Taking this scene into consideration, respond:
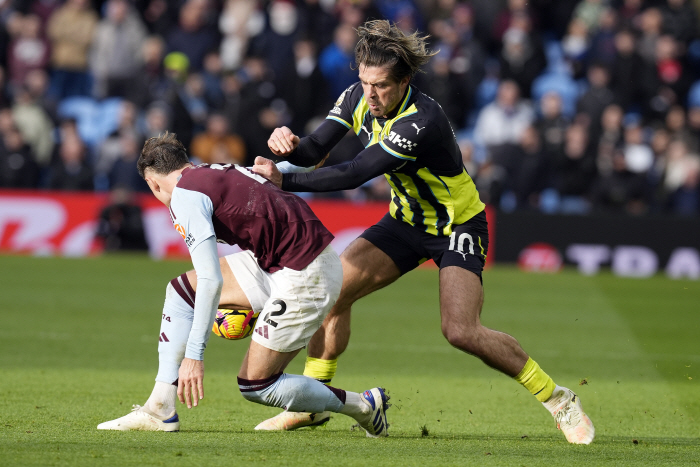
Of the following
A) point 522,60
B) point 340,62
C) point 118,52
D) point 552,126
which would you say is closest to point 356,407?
point 552,126

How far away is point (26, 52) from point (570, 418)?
13962 millimetres

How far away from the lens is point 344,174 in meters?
5.44

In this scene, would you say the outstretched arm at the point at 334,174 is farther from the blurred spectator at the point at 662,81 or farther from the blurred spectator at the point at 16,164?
the blurred spectator at the point at 662,81

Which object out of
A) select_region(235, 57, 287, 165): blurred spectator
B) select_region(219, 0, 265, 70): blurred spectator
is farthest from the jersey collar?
select_region(219, 0, 265, 70): blurred spectator

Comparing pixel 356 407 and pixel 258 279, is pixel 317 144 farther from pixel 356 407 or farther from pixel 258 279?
pixel 356 407

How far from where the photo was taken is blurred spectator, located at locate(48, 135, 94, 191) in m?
16.0

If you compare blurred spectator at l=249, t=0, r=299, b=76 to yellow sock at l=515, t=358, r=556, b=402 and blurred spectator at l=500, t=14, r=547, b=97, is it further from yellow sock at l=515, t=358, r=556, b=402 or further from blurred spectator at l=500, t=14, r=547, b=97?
yellow sock at l=515, t=358, r=556, b=402

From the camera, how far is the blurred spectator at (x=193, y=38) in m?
17.4

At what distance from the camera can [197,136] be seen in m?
16.1

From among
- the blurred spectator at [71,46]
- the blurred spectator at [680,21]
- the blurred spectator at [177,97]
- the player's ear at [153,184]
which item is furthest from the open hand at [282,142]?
the blurred spectator at [680,21]

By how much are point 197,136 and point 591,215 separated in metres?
6.18

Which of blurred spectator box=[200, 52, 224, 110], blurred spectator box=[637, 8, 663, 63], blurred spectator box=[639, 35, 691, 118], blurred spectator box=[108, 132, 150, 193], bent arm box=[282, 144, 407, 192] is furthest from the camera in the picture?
blurred spectator box=[637, 8, 663, 63]

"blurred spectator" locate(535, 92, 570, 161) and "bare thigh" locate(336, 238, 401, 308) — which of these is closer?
"bare thigh" locate(336, 238, 401, 308)

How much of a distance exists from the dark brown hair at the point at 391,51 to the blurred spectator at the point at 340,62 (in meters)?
10.9
